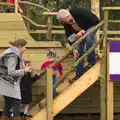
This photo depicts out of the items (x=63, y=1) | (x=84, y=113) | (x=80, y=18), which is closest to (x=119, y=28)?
(x=63, y=1)

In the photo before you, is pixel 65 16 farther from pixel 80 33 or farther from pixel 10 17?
pixel 10 17

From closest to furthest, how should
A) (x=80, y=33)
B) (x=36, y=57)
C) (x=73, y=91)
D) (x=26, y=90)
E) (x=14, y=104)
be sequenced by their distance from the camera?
(x=14, y=104) → (x=73, y=91) → (x=80, y=33) → (x=26, y=90) → (x=36, y=57)

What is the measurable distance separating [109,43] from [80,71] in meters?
0.84

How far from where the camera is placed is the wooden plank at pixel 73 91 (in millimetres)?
7625

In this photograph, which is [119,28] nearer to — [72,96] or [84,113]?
[84,113]

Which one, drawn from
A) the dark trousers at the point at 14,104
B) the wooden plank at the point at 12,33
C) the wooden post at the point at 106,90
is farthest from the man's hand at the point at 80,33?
the dark trousers at the point at 14,104

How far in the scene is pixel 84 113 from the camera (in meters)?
9.80

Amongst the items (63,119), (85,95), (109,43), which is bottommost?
(63,119)

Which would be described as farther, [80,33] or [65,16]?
[80,33]

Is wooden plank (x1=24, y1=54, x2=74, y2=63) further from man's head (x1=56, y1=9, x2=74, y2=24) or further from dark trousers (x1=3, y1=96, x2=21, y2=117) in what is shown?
dark trousers (x1=3, y1=96, x2=21, y2=117)

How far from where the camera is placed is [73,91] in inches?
304

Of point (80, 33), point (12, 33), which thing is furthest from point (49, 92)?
point (12, 33)

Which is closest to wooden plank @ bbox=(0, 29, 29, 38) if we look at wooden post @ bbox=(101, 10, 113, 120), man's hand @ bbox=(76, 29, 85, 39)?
man's hand @ bbox=(76, 29, 85, 39)

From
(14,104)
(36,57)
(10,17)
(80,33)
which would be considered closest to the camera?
(14,104)
